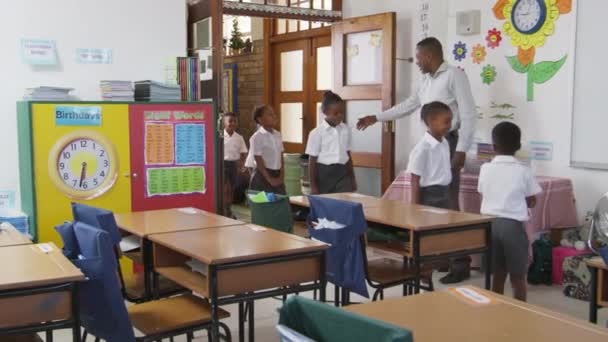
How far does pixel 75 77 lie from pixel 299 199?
186 cm

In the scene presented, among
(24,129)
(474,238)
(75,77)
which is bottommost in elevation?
(474,238)

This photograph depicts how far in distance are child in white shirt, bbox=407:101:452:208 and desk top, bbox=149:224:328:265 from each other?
1392 millimetres

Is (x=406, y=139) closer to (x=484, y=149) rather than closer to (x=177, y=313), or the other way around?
(x=484, y=149)

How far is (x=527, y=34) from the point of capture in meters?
5.35

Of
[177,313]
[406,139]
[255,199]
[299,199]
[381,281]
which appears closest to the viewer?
[177,313]

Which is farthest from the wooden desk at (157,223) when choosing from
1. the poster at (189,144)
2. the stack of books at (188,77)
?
the stack of books at (188,77)

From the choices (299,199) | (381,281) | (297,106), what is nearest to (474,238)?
(381,281)

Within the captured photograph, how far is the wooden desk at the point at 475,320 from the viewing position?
5.87ft

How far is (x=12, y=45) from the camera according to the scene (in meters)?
4.50

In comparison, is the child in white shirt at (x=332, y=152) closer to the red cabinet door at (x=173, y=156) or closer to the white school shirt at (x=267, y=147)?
the white school shirt at (x=267, y=147)

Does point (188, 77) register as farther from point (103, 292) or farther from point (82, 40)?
point (103, 292)

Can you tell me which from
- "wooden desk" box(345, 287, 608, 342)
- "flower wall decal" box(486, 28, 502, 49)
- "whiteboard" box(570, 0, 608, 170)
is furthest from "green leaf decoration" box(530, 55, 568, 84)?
"wooden desk" box(345, 287, 608, 342)

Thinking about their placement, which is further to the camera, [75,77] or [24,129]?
[75,77]

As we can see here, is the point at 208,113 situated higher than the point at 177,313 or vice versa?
the point at 208,113
